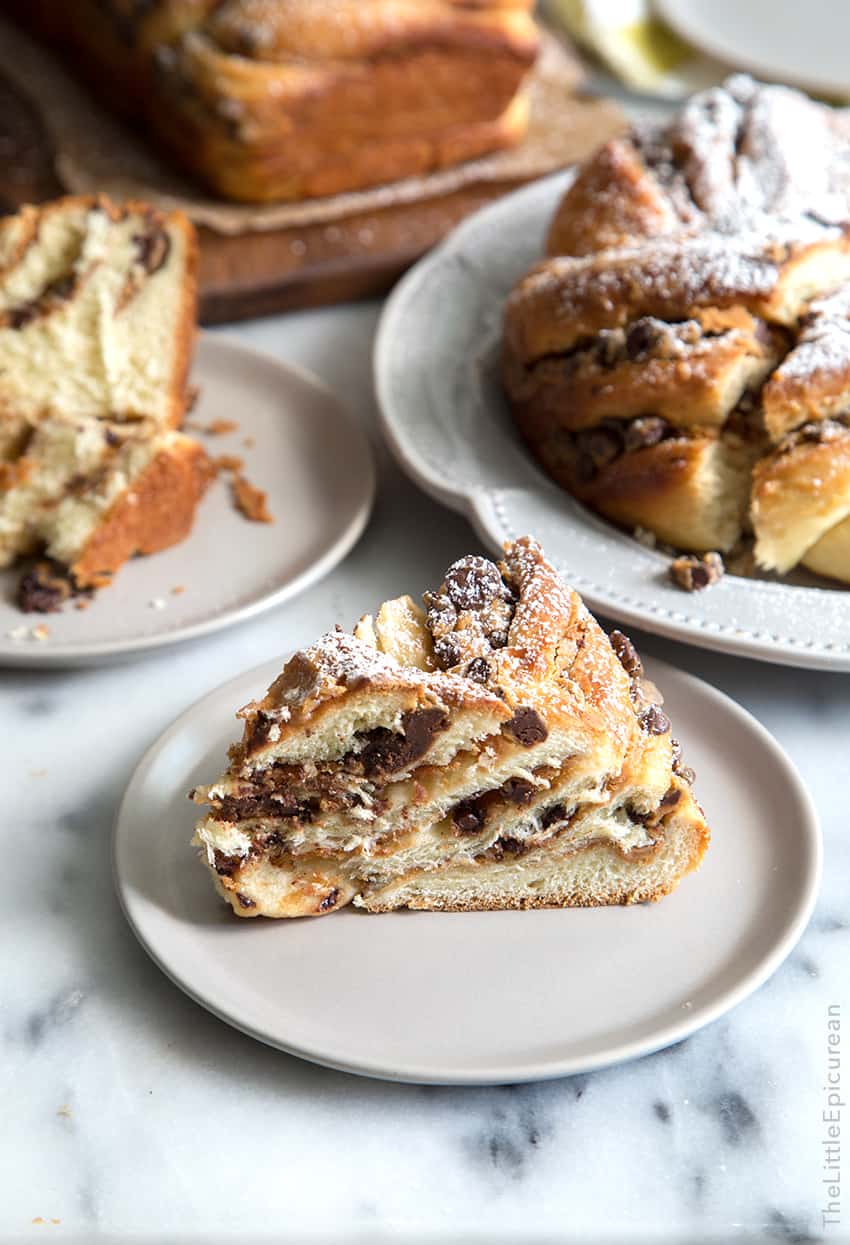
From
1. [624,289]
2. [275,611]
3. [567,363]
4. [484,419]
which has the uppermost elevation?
[624,289]

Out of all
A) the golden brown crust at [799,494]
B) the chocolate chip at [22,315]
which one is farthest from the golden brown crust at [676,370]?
the chocolate chip at [22,315]

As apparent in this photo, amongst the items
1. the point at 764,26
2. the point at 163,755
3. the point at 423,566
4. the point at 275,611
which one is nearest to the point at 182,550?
the point at 275,611

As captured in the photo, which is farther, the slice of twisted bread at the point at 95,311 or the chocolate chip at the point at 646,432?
the slice of twisted bread at the point at 95,311

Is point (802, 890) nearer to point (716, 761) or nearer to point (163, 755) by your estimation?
point (716, 761)

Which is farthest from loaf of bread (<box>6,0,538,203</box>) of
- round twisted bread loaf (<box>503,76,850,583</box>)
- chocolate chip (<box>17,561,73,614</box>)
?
chocolate chip (<box>17,561,73,614</box>)

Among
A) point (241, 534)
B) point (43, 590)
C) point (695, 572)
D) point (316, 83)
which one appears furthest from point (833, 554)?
point (316, 83)

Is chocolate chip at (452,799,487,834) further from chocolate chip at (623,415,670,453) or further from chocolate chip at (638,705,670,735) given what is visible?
chocolate chip at (623,415,670,453)

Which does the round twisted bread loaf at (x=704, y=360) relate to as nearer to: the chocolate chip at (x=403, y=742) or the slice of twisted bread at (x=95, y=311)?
the slice of twisted bread at (x=95, y=311)
